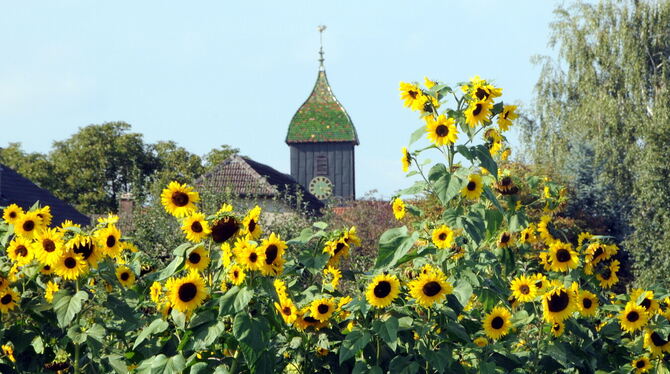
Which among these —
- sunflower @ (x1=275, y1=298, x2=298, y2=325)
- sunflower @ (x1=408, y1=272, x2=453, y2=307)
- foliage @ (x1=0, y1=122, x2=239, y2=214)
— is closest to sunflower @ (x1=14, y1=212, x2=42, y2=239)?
sunflower @ (x1=275, y1=298, x2=298, y2=325)

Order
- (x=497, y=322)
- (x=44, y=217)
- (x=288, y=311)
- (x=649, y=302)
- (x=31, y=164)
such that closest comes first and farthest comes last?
(x=288, y=311) → (x=497, y=322) → (x=44, y=217) → (x=649, y=302) → (x=31, y=164)

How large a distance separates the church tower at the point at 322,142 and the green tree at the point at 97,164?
752 centimetres

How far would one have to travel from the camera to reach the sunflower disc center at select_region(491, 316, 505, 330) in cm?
442

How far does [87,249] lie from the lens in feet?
13.4

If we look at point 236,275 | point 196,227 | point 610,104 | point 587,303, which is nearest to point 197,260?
point 196,227

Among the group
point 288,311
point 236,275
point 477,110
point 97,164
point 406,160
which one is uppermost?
point 97,164

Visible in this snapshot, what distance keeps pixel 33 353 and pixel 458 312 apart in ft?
Answer: 6.49

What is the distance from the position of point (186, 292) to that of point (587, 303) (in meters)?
2.04

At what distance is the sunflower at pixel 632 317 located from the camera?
185 inches

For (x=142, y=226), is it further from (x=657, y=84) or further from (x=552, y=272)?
(x=657, y=84)

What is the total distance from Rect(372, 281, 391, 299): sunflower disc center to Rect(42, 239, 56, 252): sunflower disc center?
1.42 m

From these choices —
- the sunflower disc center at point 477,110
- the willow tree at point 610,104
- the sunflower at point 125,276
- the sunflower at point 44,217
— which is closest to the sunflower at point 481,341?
the sunflower disc center at point 477,110

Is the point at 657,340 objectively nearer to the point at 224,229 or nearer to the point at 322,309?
the point at 322,309

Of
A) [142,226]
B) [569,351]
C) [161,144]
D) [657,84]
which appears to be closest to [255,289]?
[569,351]
